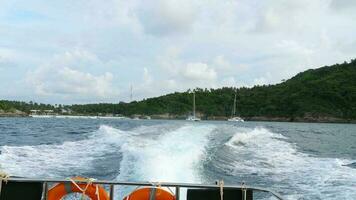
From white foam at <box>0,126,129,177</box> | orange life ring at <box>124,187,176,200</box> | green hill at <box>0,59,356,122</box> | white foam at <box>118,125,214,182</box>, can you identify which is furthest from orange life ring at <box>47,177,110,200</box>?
green hill at <box>0,59,356,122</box>

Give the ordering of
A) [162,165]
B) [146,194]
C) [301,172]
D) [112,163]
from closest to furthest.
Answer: [146,194] → [162,165] → [301,172] → [112,163]

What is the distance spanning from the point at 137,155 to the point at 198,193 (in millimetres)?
10066

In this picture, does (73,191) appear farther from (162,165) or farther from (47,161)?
(47,161)

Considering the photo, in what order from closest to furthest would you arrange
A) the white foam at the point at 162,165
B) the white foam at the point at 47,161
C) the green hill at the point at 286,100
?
the white foam at the point at 162,165 < the white foam at the point at 47,161 < the green hill at the point at 286,100

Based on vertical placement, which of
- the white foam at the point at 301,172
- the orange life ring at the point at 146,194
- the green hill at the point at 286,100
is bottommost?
the white foam at the point at 301,172

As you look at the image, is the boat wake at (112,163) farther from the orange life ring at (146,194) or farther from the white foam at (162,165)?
the orange life ring at (146,194)

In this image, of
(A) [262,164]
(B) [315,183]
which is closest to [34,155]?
(A) [262,164]

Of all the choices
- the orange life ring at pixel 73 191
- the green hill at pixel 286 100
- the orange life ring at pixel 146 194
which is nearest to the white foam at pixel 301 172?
the orange life ring at pixel 146 194

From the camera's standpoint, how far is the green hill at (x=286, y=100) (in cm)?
11012

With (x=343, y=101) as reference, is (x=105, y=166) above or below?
below

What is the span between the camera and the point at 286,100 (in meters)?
119

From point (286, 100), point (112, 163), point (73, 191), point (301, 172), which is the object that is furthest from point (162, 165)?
point (286, 100)

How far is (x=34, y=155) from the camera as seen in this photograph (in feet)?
57.1

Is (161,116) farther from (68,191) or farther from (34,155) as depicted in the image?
(68,191)
